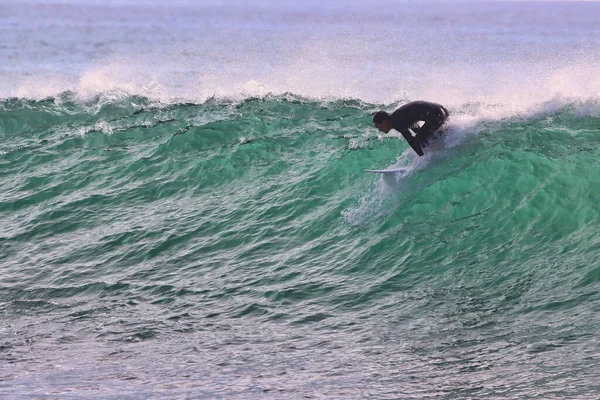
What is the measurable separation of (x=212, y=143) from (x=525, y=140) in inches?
253

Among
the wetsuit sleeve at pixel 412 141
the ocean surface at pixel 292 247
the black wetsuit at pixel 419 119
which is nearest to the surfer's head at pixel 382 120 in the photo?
the black wetsuit at pixel 419 119

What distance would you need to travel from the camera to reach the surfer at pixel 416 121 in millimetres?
12812

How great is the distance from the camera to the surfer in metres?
12.8

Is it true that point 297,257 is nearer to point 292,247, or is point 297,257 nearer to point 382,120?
point 292,247

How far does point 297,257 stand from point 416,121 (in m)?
2.77

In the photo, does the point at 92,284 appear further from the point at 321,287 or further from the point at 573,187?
the point at 573,187

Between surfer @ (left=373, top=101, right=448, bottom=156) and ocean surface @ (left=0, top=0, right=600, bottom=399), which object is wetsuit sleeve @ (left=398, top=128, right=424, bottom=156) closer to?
surfer @ (left=373, top=101, right=448, bottom=156)

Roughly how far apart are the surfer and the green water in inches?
26.4

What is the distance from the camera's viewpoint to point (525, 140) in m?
14.7

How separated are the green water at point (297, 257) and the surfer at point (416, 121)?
2.20 ft

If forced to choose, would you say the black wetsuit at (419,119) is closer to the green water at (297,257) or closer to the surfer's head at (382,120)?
the surfer's head at (382,120)

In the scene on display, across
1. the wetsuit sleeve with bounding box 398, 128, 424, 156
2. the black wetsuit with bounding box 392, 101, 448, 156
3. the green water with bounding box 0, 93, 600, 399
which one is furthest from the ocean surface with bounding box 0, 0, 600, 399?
the wetsuit sleeve with bounding box 398, 128, 424, 156

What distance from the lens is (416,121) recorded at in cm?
1316

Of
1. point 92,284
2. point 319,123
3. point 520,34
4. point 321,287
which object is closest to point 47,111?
point 319,123
